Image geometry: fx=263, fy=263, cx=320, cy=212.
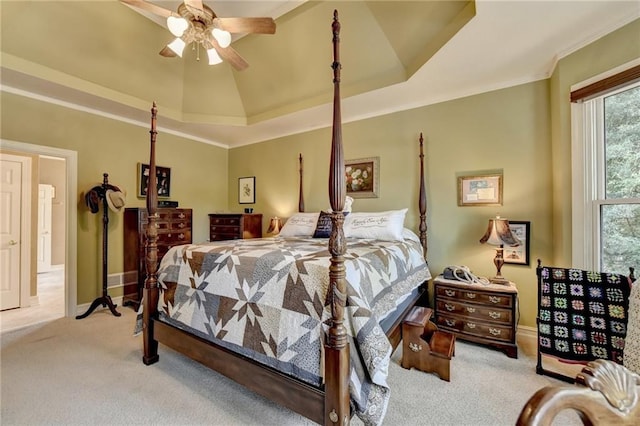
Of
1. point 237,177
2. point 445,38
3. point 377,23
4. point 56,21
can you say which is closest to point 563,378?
point 445,38

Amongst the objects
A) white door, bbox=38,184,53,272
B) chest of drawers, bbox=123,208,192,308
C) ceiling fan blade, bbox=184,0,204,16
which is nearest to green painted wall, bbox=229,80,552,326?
chest of drawers, bbox=123,208,192,308

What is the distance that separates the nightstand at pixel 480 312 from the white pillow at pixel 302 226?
1.62 m

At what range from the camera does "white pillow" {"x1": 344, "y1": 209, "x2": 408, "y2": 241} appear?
114 inches

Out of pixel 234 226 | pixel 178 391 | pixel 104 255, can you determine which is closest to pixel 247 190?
pixel 234 226

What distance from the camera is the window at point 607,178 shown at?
2023mm

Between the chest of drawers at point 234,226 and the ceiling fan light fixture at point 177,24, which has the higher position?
the ceiling fan light fixture at point 177,24

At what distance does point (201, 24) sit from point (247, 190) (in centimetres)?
321

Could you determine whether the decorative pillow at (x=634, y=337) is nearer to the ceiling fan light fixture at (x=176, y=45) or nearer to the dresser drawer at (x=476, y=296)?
the dresser drawer at (x=476, y=296)

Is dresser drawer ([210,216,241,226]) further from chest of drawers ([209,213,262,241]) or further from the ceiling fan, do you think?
the ceiling fan

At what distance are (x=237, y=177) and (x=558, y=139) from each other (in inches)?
190

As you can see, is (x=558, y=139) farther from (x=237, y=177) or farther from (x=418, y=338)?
(x=237, y=177)

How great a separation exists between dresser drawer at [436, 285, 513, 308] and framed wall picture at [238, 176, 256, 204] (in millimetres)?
3623

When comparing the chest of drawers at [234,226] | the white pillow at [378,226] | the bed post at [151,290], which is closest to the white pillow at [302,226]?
the white pillow at [378,226]

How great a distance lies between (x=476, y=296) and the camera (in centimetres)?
253
